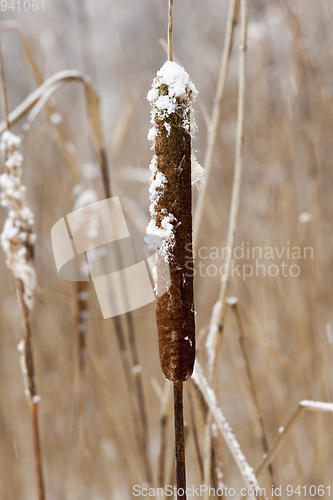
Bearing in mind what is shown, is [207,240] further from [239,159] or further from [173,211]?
[173,211]

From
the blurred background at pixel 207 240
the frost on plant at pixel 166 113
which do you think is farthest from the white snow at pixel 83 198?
the frost on plant at pixel 166 113

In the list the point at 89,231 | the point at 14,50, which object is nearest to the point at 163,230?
the point at 89,231

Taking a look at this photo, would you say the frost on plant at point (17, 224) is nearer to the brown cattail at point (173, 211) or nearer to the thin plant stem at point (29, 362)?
the thin plant stem at point (29, 362)

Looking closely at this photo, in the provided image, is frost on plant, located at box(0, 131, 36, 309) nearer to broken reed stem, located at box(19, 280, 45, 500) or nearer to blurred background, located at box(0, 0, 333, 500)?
broken reed stem, located at box(19, 280, 45, 500)

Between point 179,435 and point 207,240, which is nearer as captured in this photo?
point 179,435

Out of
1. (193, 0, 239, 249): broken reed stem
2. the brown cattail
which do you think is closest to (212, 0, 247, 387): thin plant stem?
(193, 0, 239, 249): broken reed stem

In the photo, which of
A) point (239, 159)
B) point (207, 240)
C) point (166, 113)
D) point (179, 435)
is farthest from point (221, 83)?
point (207, 240)

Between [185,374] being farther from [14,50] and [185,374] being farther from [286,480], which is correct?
[14,50]
